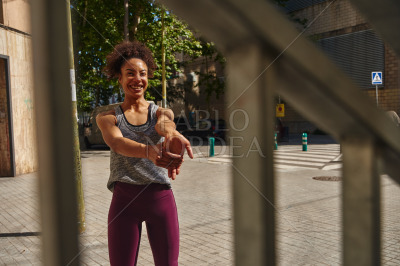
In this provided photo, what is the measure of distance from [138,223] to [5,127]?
27.6 ft

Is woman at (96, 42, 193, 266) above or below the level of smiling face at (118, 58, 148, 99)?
below

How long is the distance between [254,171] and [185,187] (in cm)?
727

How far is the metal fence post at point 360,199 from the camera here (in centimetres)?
73

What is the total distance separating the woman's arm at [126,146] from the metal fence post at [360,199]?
1.07m

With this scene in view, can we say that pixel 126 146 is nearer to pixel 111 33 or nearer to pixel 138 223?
pixel 138 223

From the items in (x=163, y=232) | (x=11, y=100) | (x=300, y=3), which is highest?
(x=300, y=3)

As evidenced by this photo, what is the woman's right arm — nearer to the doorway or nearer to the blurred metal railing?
the blurred metal railing

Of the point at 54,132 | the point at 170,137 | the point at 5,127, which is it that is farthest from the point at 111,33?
the point at 54,132

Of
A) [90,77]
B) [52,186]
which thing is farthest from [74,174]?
[90,77]

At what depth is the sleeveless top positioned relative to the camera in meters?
2.18

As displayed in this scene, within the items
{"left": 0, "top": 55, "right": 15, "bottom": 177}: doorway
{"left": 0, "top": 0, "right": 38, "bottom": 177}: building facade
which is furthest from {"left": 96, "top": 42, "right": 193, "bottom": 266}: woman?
{"left": 0, "top": 55, "right": 15, "bottom": 177}: doorway

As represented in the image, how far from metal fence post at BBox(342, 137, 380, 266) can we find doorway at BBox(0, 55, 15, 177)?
9789 millimetres

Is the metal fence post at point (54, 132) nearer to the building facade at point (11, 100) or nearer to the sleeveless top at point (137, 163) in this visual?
the sleeveless top at point (137, 163)

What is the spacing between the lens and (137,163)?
219cm
